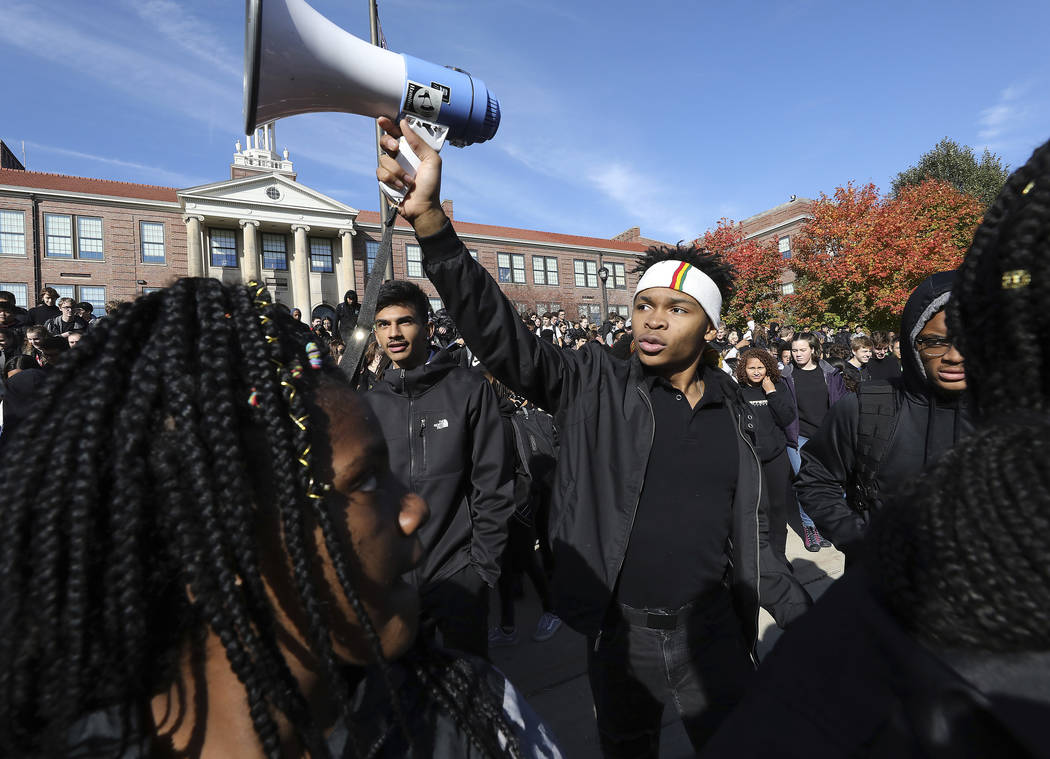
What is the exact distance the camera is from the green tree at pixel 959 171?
33.5m

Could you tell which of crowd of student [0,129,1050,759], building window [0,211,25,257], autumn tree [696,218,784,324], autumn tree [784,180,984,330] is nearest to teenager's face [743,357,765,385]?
crowd of student [0,129,1050,759]

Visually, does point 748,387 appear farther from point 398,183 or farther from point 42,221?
point 42,221

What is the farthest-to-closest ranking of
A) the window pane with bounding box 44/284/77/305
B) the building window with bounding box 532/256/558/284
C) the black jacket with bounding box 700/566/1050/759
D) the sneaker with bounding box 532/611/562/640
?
the building window with bounding box 532/256/558/284 → the window pane with bounding box 44/284/77/305 → the sneaker with bounding box 532/611/562/640 → the black jacket with bounding box 700/566/1050/759

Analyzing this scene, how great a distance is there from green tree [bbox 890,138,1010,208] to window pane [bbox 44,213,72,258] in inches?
1711

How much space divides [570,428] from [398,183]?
1.13 meters

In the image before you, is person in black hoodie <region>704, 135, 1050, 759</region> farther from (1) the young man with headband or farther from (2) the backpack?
(2) the backpack

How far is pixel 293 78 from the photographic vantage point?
1.70m

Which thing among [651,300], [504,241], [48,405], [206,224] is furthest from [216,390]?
[504,241]

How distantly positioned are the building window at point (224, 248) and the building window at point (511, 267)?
14.6 meters

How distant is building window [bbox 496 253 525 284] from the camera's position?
35.7 metres

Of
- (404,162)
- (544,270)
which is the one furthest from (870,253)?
(404,162)

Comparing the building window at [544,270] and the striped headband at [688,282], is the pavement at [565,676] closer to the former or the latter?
the striped headband at [688,282]

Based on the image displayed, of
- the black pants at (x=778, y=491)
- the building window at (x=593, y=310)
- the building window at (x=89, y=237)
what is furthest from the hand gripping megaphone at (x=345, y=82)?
the building window at (x=593, y=310)


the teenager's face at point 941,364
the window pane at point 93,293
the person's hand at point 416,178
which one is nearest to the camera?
the person's hand at point 416,178
